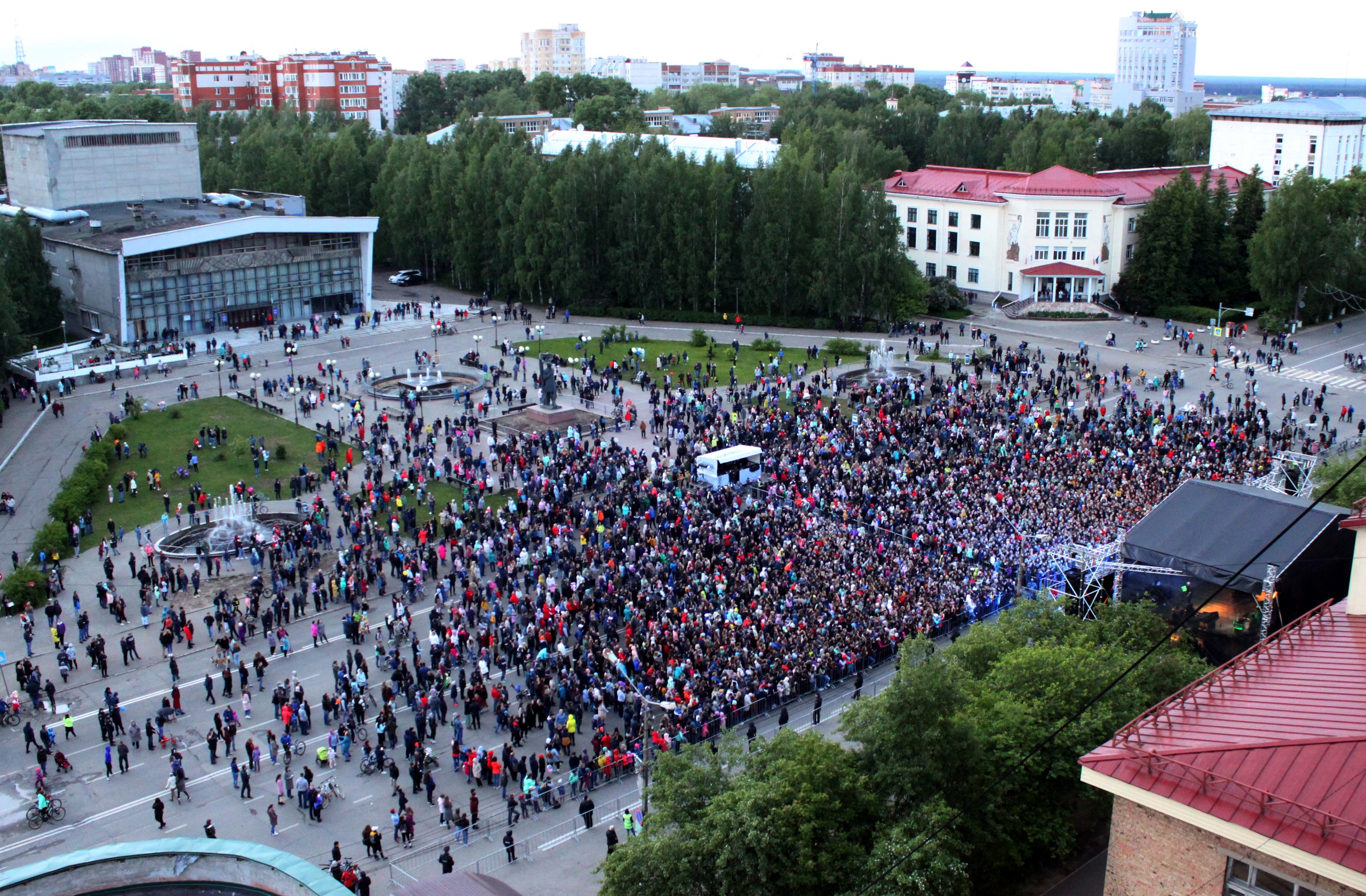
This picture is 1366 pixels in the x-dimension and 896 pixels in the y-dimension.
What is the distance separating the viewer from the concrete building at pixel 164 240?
58.0 meters

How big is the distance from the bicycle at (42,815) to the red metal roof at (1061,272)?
56.3 metres

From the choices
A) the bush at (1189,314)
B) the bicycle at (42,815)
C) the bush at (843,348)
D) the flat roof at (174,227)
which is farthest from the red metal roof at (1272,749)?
the flat roof at (174,227)

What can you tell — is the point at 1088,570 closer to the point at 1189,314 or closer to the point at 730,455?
the point at 730,455

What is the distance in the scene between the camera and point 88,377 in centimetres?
5156

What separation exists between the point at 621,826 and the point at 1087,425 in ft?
79.8

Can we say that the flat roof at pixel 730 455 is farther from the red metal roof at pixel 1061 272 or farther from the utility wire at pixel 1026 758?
the red metal roof at pixel 1061 272

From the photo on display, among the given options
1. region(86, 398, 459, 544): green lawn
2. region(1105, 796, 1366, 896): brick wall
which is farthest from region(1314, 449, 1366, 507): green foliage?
region(86, 398, 459, 544): green lawn

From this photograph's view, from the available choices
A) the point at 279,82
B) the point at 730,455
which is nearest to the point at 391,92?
the point at 279,82

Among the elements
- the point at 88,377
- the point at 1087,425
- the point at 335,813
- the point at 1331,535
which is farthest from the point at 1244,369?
the point at 88,377

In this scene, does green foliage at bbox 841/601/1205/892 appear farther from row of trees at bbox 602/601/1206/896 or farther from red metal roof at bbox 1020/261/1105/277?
red metal roof at bbox 1020/261/1105/277

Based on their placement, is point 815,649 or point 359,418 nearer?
point 815,649

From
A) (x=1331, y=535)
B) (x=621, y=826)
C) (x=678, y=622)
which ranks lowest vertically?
(x=621, y=826)

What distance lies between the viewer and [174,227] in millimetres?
60219

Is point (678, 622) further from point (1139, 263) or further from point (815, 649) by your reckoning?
point (1139, 263)
